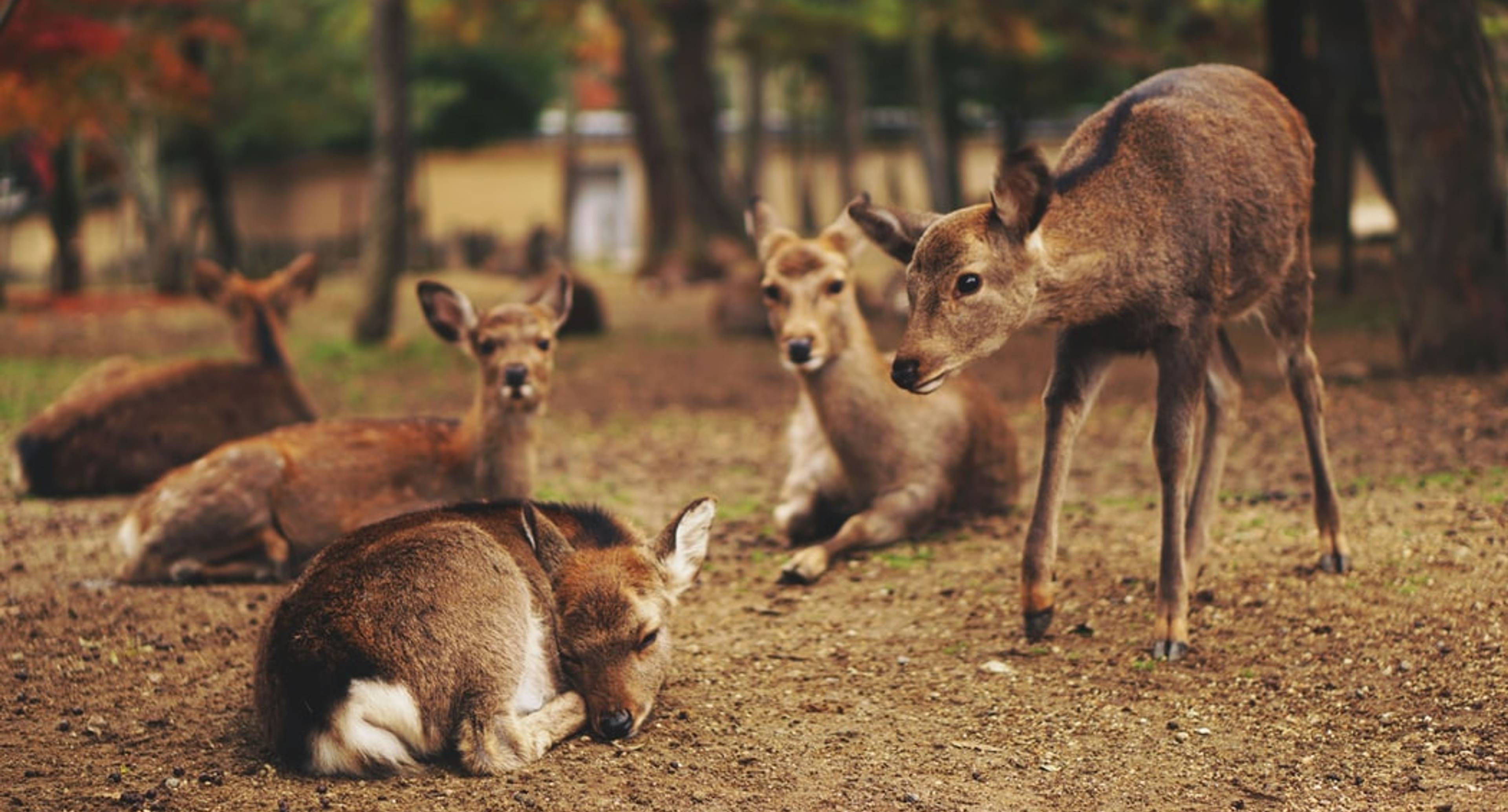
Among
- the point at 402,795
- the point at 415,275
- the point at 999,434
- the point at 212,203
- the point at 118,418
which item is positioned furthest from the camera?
the point at 415,275

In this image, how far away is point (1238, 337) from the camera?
1419 centimetres

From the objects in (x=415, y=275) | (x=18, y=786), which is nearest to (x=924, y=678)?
(x=18, y=786)

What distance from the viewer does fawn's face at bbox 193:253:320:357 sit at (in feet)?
35.1

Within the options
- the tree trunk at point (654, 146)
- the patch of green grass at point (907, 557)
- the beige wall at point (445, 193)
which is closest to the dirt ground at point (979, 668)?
the patch of green grass at point (907, 557)

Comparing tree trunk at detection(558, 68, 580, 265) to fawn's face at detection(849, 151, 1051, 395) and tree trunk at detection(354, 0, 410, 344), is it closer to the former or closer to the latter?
tree trunk at detection(354, 0, 410, 344)

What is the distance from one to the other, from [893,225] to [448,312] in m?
2.37

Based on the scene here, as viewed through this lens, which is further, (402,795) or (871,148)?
(871,148)

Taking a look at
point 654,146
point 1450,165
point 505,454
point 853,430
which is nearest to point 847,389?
point 853,430

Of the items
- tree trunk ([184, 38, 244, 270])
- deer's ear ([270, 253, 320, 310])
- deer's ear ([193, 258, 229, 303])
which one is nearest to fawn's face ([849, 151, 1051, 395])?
deer's ear ([270, 253, 320, 310])

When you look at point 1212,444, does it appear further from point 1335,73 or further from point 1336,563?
point 1335,73

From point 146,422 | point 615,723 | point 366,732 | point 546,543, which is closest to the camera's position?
point 366,732

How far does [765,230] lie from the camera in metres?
8.27

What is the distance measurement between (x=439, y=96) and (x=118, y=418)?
25.4m

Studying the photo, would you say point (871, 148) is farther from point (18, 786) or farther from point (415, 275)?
point (18, 786)
